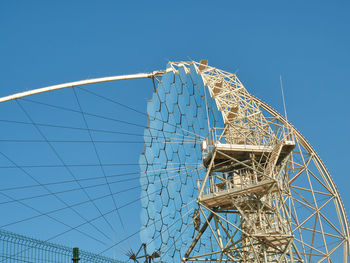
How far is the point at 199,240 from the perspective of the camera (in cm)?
3294

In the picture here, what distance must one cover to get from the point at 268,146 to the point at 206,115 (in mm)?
3511

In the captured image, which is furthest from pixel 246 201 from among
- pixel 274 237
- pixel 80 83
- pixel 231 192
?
pixel 80 83

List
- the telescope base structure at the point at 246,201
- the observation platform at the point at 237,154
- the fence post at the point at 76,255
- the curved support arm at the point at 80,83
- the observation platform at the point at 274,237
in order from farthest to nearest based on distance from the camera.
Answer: the observation platform at the point at 237,154
the telescope base structure at the point at 246,201
the observation platform at the point at 274,237
the curved support arm at the point at 80,83
the fence post at the point at 76,255

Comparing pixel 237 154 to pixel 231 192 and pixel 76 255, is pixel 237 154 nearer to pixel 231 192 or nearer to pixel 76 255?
pixel 231 192

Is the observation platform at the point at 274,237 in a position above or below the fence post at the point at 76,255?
above

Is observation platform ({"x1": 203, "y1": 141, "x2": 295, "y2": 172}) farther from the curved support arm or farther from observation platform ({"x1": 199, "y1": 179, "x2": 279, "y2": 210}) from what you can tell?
the curved support arm

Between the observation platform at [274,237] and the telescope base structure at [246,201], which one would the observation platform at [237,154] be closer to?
the telescope base structure at [246,201]

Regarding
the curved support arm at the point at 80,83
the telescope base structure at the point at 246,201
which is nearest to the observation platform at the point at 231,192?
the telescope base structure at the point at 246,201

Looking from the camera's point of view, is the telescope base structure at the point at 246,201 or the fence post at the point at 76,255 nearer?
the fence post at the point at 76,255

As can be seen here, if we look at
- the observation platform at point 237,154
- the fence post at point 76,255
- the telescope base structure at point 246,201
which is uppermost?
the observation platform at point 237,154

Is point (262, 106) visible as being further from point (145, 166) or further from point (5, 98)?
point (5, 98)

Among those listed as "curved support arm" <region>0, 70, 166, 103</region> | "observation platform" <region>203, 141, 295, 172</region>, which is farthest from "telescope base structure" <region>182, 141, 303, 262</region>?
"curved support arm" <region>0, 70, 166, 103</region>

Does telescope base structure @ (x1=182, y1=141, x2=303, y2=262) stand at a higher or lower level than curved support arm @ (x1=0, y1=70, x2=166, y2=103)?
lower

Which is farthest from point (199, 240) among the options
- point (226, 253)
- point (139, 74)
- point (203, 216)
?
point (139, 74)
